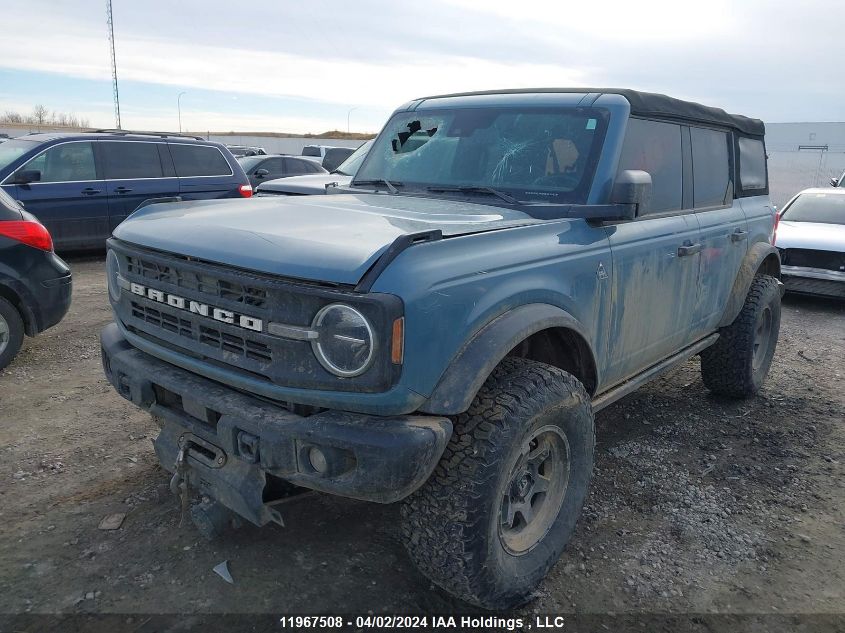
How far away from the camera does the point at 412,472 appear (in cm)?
220

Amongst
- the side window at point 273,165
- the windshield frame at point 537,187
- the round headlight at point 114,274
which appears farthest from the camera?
the side window at point 273,165

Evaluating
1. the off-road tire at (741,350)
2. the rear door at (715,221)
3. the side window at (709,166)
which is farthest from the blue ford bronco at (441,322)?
the off-road tire at (741,350)

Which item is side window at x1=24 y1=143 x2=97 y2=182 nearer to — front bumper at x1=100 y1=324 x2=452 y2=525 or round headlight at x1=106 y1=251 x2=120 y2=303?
round headlight at x1=106 y1=251 x2=120 y2=303

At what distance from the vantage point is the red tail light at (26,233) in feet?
16.8

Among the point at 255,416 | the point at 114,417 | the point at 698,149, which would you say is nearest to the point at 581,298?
the point at 255,416

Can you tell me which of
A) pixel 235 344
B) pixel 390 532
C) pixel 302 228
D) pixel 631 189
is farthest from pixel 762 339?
pixel 235 344

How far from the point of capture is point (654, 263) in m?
3.54

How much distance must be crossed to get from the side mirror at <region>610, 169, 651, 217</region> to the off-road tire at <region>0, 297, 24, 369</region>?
450cm

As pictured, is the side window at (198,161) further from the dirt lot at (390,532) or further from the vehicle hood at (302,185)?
the dirt lot at (390,532)

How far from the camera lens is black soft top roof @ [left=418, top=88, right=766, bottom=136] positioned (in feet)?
11.9

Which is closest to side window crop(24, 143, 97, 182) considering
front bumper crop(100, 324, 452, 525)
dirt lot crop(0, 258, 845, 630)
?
dirt lot crop(0, 258, 845, 630)

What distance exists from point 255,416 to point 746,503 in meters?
2.75

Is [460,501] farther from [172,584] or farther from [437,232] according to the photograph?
[172,584]

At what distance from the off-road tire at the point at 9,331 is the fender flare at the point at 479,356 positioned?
4212 millimetres
